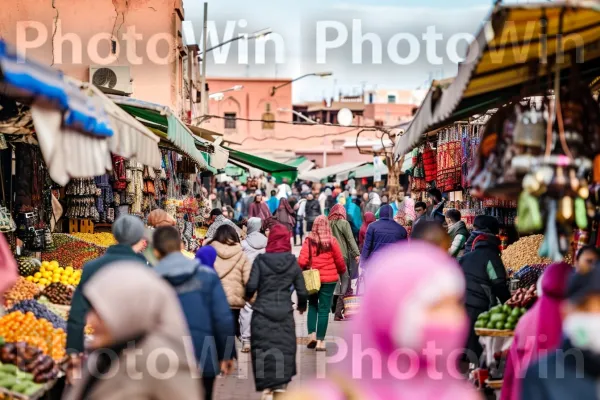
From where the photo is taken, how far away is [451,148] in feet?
43.6

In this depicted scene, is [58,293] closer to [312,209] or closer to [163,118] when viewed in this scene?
[163,118]

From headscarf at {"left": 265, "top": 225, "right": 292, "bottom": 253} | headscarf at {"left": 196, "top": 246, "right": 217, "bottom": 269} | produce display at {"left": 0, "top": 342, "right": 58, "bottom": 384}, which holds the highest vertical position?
headscarf at {"left": 265, "top": 225, "right": 292, "bottom": 253}

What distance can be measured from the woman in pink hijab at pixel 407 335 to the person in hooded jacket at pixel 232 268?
226 inches

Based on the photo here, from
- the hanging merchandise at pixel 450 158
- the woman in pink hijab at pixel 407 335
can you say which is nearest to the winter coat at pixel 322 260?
the hanging merchandise at pixel 450 158

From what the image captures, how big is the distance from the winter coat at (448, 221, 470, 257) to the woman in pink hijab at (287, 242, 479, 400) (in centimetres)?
797

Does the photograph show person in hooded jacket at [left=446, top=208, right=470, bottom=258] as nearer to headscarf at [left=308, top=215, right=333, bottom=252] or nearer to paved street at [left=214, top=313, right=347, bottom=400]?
headscarf at [left=308, top=215, right=333, bottom=252]

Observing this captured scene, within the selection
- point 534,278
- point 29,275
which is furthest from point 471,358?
point 29,275

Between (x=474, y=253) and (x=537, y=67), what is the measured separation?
112 inches

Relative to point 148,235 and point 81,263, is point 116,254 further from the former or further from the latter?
point 81,263

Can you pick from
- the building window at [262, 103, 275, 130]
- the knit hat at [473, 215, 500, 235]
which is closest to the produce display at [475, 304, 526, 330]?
the knit hat at [473, 215, 500, 235]

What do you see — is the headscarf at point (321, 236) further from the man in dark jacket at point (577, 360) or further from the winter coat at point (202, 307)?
the man in dark jacket at point (577, 360)

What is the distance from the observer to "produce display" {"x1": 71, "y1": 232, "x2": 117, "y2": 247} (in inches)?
504

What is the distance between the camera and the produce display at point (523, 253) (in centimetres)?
1112

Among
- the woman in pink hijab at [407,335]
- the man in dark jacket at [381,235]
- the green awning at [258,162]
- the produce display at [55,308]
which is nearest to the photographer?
the woman in pink hijab at [407,335]
